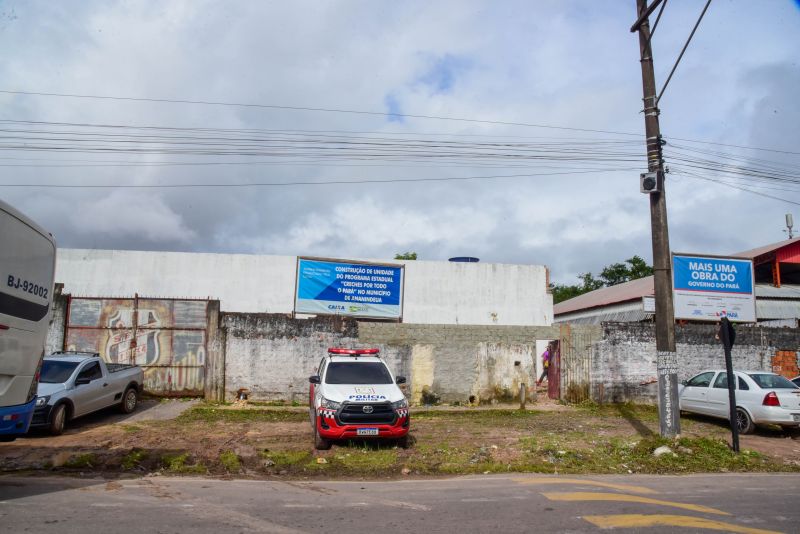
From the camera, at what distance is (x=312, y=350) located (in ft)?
55.9

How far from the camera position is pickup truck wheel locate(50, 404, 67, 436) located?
11695mm

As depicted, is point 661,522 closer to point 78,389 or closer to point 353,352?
point 353,352

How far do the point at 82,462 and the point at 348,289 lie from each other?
41.8 ft

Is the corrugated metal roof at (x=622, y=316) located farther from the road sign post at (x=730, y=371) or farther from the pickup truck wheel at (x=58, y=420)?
the pickup truck wheel at (x=58, y=420)

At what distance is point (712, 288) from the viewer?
21047mm

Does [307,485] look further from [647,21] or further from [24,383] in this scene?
[647,21]

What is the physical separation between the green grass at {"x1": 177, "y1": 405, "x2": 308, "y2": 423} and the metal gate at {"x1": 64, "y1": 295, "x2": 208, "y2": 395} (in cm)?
198

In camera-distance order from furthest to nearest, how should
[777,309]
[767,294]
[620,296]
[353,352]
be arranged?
[620,296], [767,294], [777,309], [353,352]

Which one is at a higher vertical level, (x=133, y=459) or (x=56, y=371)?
(x=56, y=371)

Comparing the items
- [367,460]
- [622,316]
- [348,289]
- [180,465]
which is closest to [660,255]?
[367,460]

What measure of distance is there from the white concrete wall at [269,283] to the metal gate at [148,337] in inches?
268

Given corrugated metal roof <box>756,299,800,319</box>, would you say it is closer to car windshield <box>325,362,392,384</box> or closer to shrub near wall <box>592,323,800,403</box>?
shrub near wall <box>592,323,800,403</box>

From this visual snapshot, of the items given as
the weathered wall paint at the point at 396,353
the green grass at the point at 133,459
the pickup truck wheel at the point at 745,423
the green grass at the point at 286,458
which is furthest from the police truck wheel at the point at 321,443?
the pickup truck wheel at the point at 745,423

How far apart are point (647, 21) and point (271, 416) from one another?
12.6 meters
